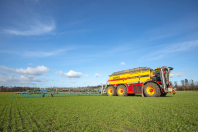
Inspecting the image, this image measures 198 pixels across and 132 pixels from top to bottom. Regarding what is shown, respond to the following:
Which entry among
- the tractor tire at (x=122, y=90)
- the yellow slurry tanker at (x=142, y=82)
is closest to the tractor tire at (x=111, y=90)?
the yellow slurry tanker at (x=142, y=82)

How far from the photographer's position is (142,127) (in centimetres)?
332

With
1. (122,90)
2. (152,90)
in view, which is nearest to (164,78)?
(152,90)

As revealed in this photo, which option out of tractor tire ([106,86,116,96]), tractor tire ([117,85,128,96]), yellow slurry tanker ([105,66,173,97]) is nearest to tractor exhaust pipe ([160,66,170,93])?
yellow slurry tanker ([105,66,173,97])

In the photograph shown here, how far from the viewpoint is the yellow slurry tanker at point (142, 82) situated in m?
12.3

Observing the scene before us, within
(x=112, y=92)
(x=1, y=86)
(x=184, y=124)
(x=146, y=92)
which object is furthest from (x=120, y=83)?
(x=1, y=86)

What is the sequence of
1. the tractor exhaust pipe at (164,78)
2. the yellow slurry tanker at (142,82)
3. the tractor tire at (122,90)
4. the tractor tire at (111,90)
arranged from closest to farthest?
the tractor exhaust pipe at (164,78), the yellow slurry tanker at (142,82), the tractor tire at (122,90), the tractor tire at (111,90)

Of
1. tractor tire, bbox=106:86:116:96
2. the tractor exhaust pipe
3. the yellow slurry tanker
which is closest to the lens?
the tractor exhaust pipe

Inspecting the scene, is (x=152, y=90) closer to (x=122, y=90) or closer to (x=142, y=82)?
(x=142, y=82)

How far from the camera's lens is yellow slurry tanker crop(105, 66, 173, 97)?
12.3 meters

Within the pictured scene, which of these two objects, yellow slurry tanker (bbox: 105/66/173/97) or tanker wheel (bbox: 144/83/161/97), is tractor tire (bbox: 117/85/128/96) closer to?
yellow slurry tanker (bbox: 105/66/173/97)

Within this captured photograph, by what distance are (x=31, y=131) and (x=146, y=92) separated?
40.0 ft

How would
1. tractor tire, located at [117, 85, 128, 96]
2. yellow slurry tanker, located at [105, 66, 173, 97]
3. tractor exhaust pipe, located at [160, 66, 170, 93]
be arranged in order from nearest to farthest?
tractor exhaust pipe, located at [160, 66, 170, 93]
yellow slurry tanker, located at [105, 66, 173, 97]
tractor tire, located at [117, 85, 128, 96]

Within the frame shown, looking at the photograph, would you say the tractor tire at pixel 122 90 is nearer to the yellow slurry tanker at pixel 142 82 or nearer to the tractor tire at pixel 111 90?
the yellow slurry tanker at pixel 142 82

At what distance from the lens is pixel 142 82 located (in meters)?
13.7
